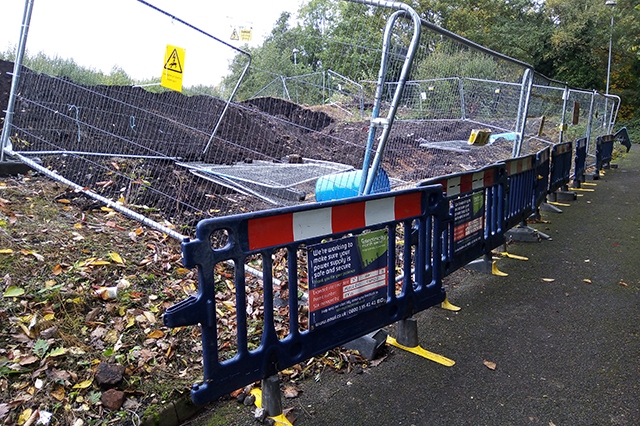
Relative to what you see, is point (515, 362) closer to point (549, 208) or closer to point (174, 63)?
point (174, 63)

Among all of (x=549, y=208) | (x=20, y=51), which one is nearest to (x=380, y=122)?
(x=20, y=51)

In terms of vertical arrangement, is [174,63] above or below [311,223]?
above

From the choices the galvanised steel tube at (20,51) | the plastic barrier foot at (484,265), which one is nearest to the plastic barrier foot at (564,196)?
the plastic barrier foot at (484,265)

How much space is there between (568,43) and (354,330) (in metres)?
45.4

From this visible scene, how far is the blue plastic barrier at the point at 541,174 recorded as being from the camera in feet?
23.5

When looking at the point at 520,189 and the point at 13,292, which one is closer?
the point at 13,292

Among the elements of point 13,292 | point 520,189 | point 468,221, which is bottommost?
point 13,292

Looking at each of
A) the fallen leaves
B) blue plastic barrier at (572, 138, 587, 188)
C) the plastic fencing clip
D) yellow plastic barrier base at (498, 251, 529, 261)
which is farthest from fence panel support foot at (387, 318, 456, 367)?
blue plastic barrier at (572, 138, 587, 188)

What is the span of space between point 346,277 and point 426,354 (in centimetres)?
113

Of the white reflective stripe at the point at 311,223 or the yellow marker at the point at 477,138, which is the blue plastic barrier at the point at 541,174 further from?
the white reflective stripe at the point at 311,223

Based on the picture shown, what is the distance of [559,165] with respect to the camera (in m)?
9.05

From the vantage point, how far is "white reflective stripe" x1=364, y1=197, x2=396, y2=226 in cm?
319

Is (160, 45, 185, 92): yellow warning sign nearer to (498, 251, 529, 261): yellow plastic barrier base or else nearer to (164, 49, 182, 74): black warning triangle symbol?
(164, 49, 182, 74): black warning triangle symbol

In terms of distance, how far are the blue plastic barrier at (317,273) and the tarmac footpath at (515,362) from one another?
1.19 feet
